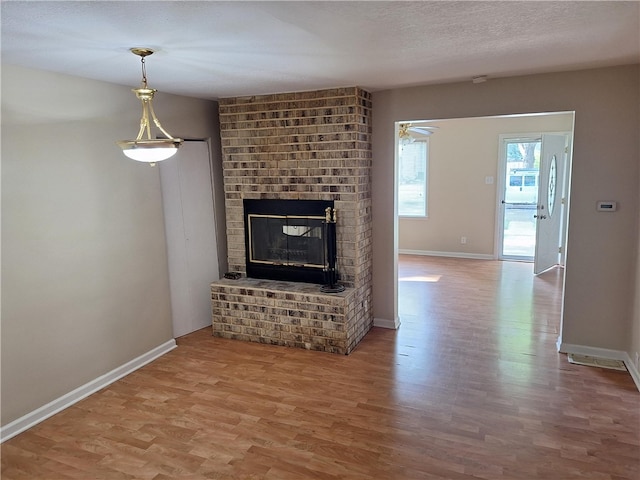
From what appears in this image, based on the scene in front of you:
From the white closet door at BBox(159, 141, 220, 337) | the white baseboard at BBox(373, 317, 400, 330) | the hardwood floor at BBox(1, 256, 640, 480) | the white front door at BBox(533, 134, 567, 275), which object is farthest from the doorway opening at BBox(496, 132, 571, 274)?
the white closet door at BBox(159, 141, 220, 337)

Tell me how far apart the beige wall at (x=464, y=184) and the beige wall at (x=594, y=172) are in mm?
3470

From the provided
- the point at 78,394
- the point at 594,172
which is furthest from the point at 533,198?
the point at 78,394

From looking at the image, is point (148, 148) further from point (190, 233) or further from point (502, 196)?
point (502, 196)

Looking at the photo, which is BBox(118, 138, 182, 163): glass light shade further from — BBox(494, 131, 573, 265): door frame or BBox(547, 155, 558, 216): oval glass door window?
BBox(494, 131, 573, 265): door frame

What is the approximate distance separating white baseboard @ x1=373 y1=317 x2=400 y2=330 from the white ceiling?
2315 millimetres

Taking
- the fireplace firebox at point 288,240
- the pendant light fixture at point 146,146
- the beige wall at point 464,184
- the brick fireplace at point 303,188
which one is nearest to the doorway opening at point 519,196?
the beige wall at point 464,184

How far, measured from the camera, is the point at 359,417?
9.47 feet

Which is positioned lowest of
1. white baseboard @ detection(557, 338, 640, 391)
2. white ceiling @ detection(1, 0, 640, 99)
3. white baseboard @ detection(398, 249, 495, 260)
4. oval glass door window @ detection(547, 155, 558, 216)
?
white baseboard @ detection(557, 338, 640, 391)

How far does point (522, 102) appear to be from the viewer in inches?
141

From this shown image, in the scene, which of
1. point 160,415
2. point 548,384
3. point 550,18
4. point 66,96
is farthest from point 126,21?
point 548,384

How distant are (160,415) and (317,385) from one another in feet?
3.64

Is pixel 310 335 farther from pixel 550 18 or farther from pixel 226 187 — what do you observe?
pixel 550 18

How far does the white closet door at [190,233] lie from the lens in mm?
4164

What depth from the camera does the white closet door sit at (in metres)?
4.16
